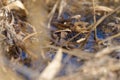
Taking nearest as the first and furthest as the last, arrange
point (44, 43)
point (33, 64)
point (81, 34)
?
point (33, 64), point (44, 43), point (81, 34)

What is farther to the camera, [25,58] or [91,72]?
[25,58]

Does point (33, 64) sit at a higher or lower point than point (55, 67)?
higher

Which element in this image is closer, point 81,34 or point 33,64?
point 33,64

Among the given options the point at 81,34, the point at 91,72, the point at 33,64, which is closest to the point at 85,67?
the point at 91,72

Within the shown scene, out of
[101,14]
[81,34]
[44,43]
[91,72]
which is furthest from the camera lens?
[101,14]

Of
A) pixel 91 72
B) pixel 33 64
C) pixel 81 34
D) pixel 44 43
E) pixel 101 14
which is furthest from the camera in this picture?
pixel 101 14

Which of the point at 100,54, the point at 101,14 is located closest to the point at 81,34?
the point at 101,14

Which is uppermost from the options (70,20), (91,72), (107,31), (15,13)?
(15,13)

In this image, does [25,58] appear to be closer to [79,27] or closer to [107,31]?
[79,27]

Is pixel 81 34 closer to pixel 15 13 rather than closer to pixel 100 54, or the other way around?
pixel 15 13
